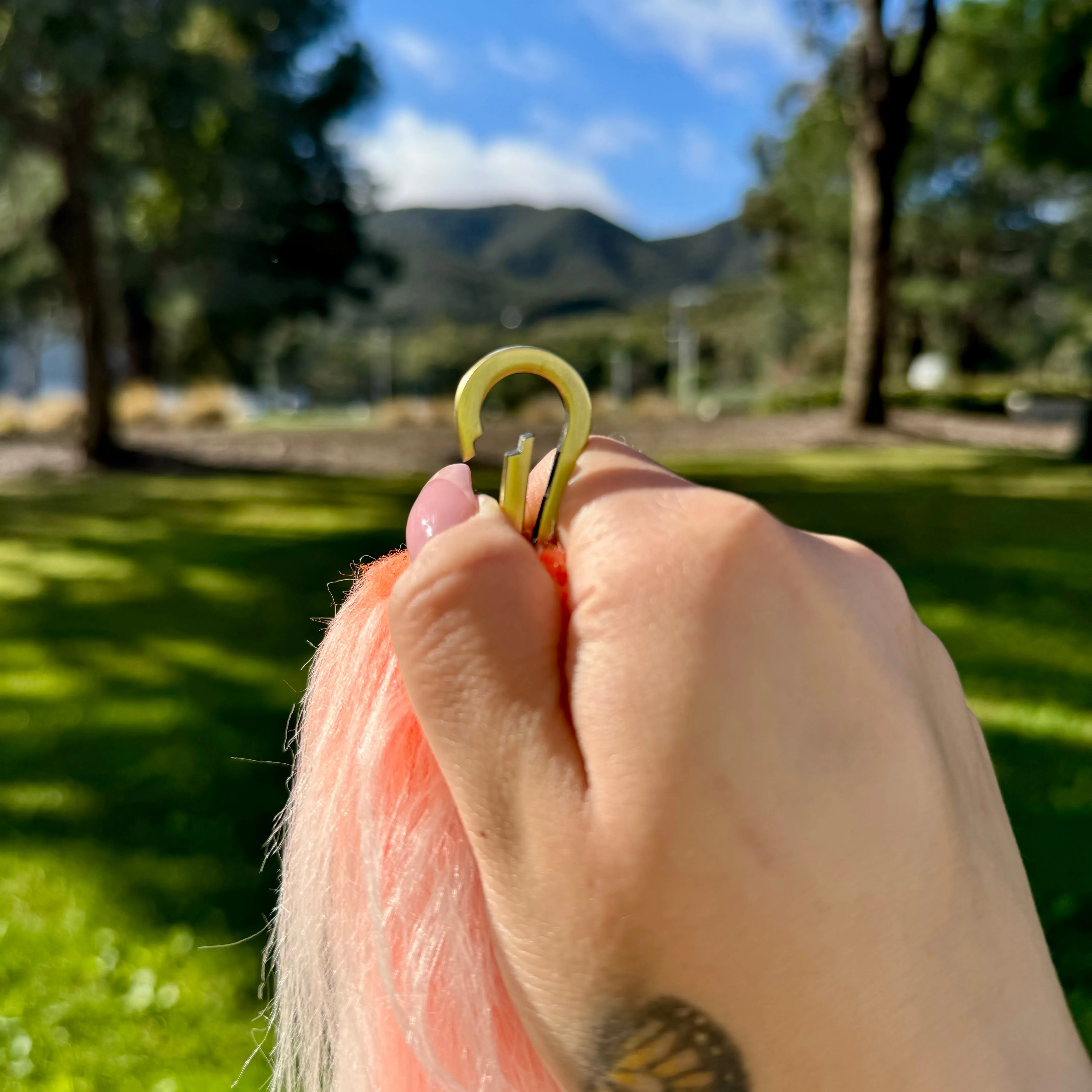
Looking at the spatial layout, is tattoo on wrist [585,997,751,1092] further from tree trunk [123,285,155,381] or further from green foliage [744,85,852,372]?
tree trunk [123,285,155,381]

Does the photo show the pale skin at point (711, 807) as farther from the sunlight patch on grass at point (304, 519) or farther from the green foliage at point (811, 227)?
the green foliage at point (811, 227)

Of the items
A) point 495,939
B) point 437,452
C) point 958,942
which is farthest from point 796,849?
point 437,452

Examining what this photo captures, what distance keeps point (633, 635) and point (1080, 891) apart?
3090 millimetres

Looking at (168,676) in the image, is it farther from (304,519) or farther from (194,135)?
(194,135)

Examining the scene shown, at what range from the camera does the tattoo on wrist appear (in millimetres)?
776

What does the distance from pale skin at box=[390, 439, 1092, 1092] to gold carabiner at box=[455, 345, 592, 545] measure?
4 centimetres

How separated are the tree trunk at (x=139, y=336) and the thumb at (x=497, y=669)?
1234 inches

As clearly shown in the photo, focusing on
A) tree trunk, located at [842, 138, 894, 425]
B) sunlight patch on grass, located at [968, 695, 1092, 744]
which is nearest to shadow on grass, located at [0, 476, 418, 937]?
sunlight patch on grass, located at [968, 695, 1092, 744]

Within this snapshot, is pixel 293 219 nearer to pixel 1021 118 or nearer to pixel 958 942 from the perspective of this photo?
pixel 1021 118

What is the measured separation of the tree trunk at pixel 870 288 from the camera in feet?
45.3

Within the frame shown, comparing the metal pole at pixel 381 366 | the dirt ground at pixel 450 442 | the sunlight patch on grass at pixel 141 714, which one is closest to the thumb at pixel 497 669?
the sunlight patch on grass at pixel 141 714

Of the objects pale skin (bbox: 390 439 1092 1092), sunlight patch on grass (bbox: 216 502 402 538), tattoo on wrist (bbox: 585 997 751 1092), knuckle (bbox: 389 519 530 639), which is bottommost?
sunlight patch on grass (bbox: 216 502 402 538)

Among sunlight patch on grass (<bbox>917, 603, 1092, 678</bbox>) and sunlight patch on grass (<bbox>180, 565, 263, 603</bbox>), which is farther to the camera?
sunlight patch on grass (<bbox>180, 565, 263, 603</bbox>)

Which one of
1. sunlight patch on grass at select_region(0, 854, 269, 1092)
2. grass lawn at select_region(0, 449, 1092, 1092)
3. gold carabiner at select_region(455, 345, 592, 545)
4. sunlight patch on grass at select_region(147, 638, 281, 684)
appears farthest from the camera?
sunlight patch on grass at select_region(147, 638, 281, 684)
